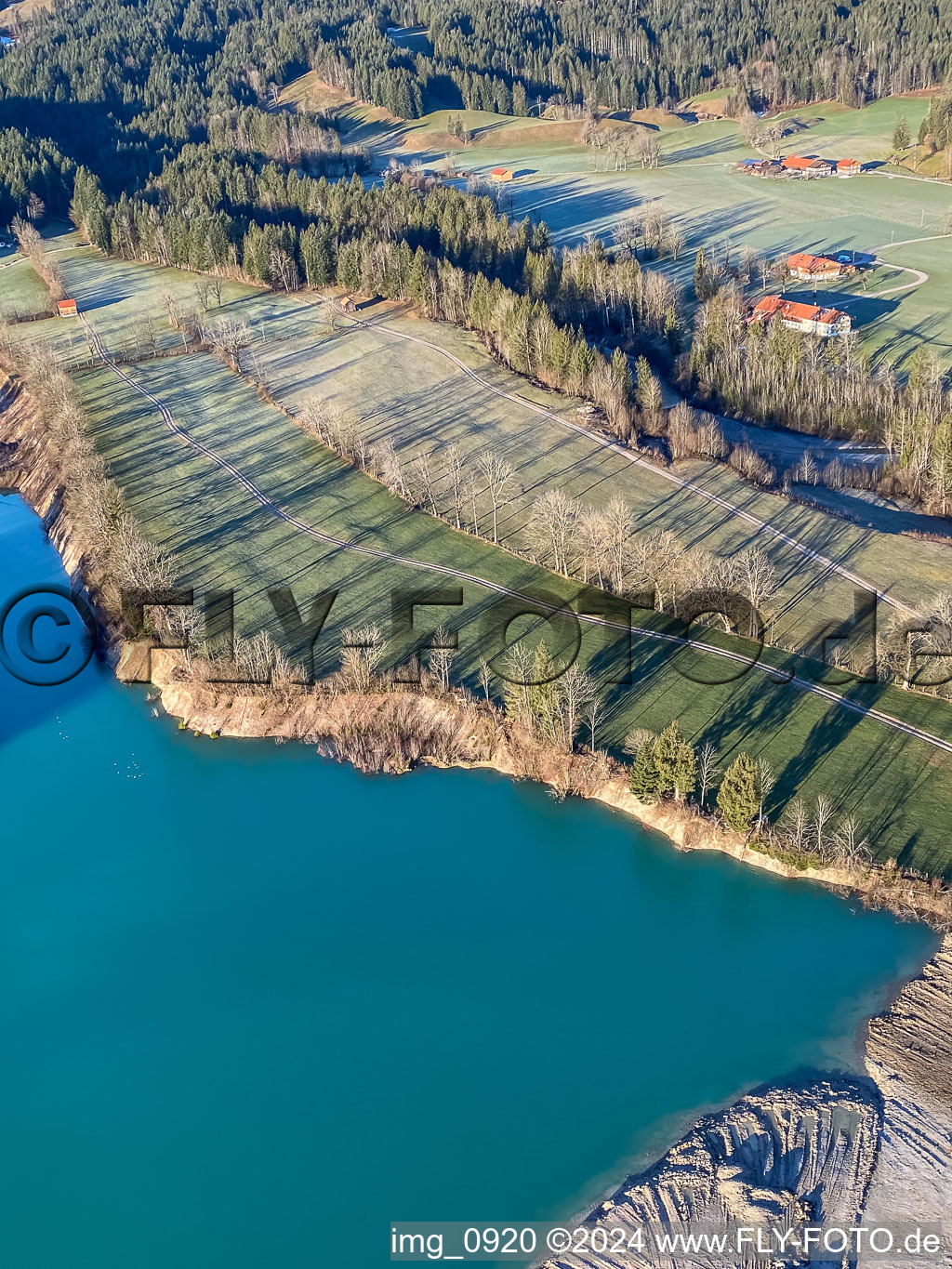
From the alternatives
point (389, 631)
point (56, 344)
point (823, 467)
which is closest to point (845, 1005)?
point (389, 631)

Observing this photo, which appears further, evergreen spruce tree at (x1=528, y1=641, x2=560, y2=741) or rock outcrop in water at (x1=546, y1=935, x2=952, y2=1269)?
evergreen spruce tree at (x1=528, y1=641, x2=560, y2=741)

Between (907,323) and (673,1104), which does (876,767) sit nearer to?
(673,1104)

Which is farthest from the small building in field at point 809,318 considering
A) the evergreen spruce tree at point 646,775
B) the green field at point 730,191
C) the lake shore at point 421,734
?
the evergreen spruce tree at point 646,775

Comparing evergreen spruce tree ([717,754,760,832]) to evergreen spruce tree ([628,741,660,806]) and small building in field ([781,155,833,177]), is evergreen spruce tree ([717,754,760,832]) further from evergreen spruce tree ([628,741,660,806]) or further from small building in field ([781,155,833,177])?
small building in field ([781,155,833,177])

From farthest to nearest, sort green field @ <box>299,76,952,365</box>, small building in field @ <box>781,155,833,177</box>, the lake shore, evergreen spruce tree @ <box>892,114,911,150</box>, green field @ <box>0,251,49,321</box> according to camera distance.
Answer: small building in field @ <box>781,155,833,177</box>
evergreen spruce tree @ <box>892,114,911,150</box>
green field @ <box>299,76,952,365</box>
green field @ <box>0,251,49,321</box>
the lake shore

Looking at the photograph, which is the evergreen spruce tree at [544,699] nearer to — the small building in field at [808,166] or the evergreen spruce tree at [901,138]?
the small building in field at [808,166]

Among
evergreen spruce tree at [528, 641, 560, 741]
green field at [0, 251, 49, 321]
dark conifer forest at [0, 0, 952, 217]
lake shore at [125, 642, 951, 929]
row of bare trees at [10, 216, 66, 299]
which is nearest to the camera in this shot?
lake shore at [125, 642, 951, 929]

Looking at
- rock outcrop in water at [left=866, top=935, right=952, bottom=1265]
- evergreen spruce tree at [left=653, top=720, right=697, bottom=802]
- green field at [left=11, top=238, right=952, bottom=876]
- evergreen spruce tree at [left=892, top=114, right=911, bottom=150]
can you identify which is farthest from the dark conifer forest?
rock outcrop in water at [left=866, top=935, right=952, bottom=1265]
